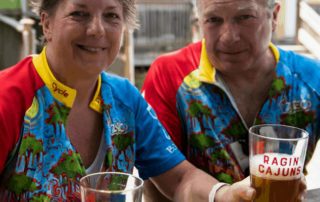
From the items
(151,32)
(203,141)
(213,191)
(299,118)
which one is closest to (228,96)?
(203,141)

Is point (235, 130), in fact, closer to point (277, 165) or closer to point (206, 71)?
point (206, 71)

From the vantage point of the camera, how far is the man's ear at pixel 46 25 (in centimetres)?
174

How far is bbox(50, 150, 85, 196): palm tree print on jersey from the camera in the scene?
1.64m

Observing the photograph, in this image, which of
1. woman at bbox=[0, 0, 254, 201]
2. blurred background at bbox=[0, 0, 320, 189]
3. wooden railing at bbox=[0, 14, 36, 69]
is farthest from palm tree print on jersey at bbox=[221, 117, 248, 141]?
blurred background at bbox=[0, 0, 320, 189]

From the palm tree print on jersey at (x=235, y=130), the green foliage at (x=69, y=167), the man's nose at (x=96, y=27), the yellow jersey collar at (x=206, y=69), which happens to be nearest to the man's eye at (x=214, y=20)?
the yellow jersey collar at (x=206, y=69)

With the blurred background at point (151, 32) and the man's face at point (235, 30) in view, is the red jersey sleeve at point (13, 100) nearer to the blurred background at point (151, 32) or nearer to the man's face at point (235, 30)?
the man's face at point (235, 30)

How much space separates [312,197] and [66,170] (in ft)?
2.83

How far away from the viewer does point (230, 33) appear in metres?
1.99

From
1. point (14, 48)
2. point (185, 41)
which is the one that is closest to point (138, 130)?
point (14, 48)

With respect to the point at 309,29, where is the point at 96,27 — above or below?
above

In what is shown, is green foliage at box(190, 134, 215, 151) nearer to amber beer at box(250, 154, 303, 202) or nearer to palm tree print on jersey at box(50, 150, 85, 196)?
palm tree print on jersey at box(50, 150, 85, 196)

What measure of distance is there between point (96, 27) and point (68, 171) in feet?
1.58

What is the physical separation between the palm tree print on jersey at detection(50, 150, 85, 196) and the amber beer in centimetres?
63

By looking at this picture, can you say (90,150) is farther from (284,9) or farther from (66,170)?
(284,9)
